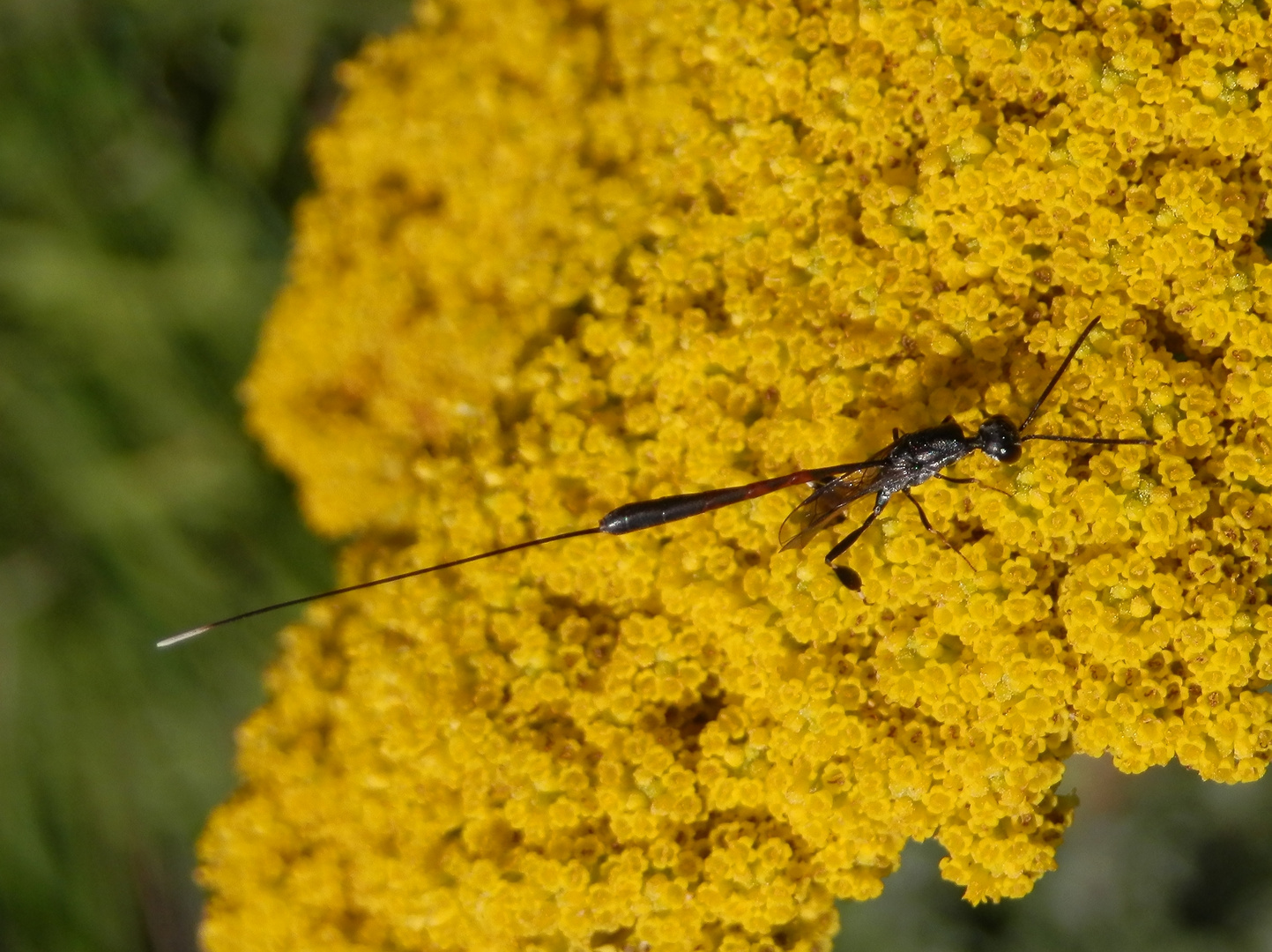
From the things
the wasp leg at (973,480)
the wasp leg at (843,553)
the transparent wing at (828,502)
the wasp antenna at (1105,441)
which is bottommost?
the wasp leg at (843,553)

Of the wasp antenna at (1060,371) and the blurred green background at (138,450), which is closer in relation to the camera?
the wasp antenna at (1060,371)

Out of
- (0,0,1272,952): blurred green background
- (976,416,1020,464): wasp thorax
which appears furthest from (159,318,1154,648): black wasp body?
(0,0,1272,952): blurred green background

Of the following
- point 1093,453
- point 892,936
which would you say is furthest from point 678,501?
point 892,936

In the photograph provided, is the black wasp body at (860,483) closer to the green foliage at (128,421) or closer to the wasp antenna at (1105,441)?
the wasp antenna at (1105,441)

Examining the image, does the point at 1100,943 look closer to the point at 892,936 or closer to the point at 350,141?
the point at 892,936

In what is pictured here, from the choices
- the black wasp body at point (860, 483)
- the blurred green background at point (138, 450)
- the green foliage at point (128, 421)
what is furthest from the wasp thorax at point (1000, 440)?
the green foliage at point (128, 421)

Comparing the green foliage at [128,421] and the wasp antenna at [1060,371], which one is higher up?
the wasp antenna at [1060,371]

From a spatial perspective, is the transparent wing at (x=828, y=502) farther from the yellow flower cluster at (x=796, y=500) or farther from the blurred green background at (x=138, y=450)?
the blurred green background at (x=138, y=450)

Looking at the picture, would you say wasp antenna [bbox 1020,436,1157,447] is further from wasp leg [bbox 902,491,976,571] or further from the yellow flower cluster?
wasp leg [bbox 902,491,976,571]

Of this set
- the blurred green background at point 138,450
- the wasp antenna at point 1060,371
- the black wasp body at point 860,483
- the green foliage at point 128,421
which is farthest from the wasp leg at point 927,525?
the green foliage at point 128,421
